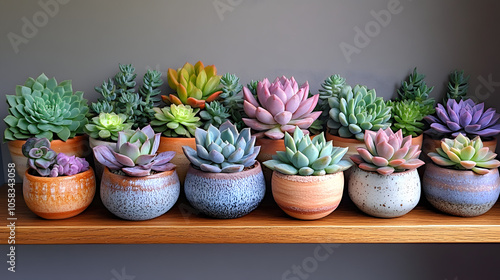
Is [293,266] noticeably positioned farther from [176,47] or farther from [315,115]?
[176,47]

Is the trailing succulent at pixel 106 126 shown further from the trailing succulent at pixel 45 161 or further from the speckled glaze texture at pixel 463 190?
the speckled glaze texture at pixel 463 190

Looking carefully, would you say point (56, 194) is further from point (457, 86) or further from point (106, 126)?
point (457, 86)

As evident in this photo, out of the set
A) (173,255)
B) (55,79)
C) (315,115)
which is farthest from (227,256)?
(55,79)

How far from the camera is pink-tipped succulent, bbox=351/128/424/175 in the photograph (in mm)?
658

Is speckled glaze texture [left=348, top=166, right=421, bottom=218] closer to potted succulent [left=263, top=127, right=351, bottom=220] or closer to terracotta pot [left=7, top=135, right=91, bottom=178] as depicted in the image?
potted succulent [left=263, top=127, right=351, bottom=220]

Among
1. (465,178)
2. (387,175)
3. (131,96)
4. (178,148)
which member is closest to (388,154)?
(387,175)

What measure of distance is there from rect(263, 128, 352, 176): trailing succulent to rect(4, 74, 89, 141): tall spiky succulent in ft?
1.22

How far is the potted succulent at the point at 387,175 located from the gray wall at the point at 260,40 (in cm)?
23

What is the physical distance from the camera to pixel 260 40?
85 centimetres

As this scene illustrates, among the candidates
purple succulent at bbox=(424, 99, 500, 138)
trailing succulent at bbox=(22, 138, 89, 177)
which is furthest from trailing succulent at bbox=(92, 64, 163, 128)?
purple succulent at bbox=(424, 99, 500, 138)

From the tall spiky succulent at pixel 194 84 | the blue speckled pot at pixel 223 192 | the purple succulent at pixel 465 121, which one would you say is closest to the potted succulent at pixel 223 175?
the blue speckled pot at pixel 223 192

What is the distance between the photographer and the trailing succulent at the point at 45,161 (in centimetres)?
66

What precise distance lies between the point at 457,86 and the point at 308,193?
1.38 feet

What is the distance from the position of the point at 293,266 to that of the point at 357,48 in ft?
1.60
